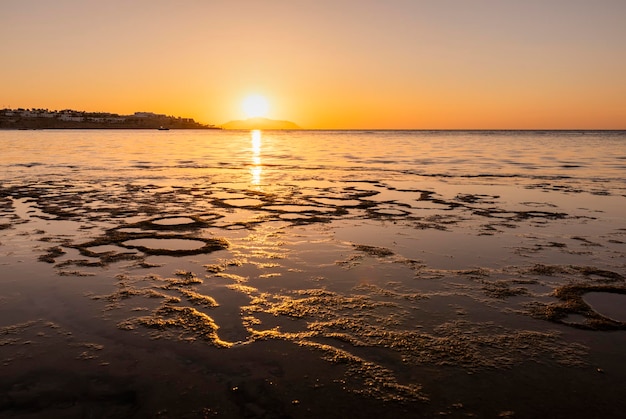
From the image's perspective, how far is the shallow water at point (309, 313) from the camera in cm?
362

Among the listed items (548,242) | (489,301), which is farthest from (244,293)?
(548,242)

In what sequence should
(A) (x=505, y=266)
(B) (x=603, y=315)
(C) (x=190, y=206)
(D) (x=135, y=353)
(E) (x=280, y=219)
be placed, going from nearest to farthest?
(D) (x=135, y=353)
(B) (x=603, y=315)
(A) (x=505, y=266)
(E) (x=280, y=219)
(C) (x=190, y=206)

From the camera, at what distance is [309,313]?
521 cm

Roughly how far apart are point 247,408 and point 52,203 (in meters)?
11.9

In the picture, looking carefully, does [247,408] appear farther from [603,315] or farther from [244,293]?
[603,315]

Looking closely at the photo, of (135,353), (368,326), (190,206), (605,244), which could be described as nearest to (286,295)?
(368,326)

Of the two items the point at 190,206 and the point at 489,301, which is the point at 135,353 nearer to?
the point at 489,301

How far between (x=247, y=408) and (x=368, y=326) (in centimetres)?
186

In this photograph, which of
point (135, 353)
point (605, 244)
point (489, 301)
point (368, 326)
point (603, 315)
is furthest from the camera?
point (605, 244)

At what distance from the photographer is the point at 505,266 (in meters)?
7.12

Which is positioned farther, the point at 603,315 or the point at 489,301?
the point at 489,301

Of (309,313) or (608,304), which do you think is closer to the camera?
(309,313)

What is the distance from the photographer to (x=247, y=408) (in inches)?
135

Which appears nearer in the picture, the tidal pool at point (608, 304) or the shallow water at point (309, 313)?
the shallow water at point (309, 313)
